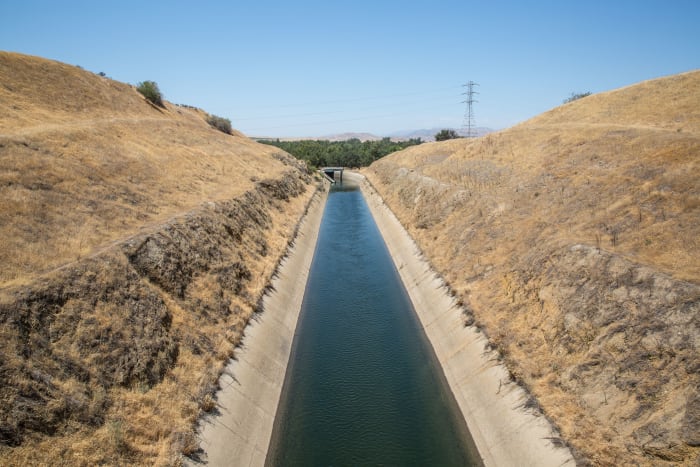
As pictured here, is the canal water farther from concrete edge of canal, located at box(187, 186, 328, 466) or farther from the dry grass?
the dry grass

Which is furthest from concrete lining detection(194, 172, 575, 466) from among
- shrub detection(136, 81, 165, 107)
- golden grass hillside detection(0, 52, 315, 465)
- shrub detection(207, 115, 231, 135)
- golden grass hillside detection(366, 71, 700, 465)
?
shrub detection(207, 115, 231, 135)

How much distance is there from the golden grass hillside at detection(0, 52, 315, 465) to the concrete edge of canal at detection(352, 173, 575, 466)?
548 inches

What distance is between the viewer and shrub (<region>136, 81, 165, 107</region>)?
80.8 m

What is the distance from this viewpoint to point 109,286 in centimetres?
2058

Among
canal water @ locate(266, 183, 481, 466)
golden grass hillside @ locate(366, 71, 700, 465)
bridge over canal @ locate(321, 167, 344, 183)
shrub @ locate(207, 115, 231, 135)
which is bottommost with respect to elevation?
canal water @ locate(266, 183, 481, 466)

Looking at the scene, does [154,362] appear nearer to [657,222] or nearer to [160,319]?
[160,319]

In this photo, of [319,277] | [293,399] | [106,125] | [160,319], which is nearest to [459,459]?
[293,399]

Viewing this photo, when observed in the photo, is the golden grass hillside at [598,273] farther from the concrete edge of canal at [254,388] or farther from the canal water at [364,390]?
the concrete edge of canal at [254,388]

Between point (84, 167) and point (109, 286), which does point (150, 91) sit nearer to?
point (84, 167)

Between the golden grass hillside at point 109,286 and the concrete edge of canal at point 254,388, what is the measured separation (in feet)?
2.84

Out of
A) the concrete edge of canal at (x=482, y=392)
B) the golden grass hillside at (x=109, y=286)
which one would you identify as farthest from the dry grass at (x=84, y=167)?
the concrete edge of canal at (x=482, y=392)

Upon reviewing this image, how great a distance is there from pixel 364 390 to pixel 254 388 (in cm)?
678

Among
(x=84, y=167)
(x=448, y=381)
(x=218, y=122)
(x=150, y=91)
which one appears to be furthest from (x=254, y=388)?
(x=218, y=122)

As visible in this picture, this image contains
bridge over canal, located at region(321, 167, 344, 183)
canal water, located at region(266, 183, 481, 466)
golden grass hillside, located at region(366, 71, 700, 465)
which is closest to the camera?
golden grass hillside, located at region(366, 71, 700, 465)
